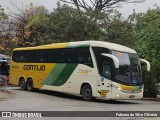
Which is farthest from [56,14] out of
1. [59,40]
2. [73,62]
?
[73,62]

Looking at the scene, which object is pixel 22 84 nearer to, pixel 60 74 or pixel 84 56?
pixel 60 74

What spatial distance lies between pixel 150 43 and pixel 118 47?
7928 millimetres

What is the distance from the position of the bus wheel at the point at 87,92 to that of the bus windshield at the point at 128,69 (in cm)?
219

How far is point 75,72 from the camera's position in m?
26.1

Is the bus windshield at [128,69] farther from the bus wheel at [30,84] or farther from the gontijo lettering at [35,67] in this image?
the bus wheel at [30,84]

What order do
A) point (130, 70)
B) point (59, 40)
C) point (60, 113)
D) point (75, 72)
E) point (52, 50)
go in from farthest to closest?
point (59, 40) < point (52, 50) < point (75, 72) < point (130, 70) < point (60, 113)

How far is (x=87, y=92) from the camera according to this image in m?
25.3

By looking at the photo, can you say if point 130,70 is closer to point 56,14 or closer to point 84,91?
point 84,91

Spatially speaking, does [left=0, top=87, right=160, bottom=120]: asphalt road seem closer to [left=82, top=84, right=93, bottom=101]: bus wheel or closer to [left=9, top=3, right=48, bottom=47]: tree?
[left=82, top=84, right=93, bottom=101]: bus wheel

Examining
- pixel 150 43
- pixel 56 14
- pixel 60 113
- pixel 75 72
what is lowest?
pixel 60 113

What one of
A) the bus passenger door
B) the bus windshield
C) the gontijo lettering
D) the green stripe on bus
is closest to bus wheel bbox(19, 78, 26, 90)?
the gontijo lettering

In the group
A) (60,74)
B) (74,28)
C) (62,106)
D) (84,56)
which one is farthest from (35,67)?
(62,106)

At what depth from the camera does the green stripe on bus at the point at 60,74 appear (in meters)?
26.6

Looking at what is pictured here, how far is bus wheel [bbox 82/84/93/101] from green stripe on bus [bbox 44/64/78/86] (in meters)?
1.51
